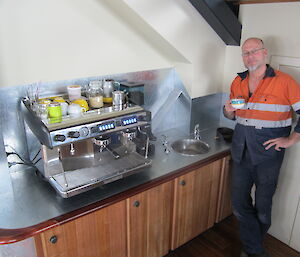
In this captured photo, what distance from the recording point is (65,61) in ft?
6.37

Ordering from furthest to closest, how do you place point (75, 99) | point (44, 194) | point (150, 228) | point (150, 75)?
point (150, 75), point (150, 228), point (75, 99), point (44, 194)

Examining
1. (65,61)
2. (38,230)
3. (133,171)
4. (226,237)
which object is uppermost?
(65,61)

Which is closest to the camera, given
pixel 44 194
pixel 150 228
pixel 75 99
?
pixel 44 194

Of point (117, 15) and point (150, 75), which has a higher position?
point (117, 15)

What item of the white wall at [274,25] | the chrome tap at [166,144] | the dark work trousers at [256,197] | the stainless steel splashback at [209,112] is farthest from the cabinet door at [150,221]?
the white wall at [274,25]

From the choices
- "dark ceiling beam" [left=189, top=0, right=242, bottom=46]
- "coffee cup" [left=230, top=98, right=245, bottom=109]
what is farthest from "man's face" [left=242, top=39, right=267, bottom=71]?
"dark ceiling beam" [left=189, top=0, right=242, bottom=46]

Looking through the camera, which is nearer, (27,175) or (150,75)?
(27,175)

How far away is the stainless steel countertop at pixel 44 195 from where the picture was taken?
1.52m

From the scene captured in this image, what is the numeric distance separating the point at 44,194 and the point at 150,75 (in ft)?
4.09

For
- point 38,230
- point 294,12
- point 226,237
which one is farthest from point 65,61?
point 226,237

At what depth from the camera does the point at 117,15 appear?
81.4 inches

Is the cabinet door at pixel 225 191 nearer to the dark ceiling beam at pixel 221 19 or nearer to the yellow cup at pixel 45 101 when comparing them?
the dark ceiling beam at pixel 221 19

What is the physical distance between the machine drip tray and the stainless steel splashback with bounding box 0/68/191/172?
28 centimetres

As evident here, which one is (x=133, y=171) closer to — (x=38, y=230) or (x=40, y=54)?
(x=38, y=230)
